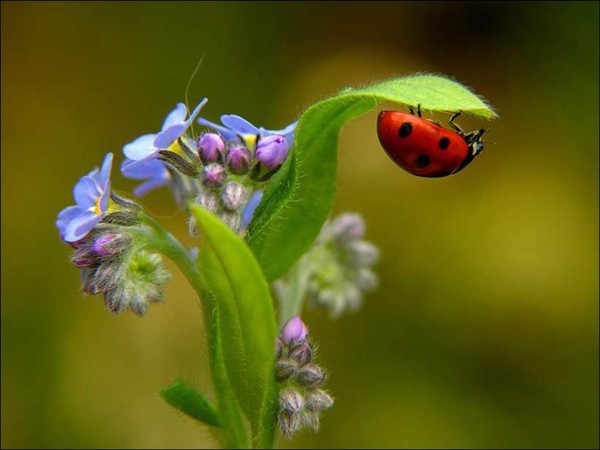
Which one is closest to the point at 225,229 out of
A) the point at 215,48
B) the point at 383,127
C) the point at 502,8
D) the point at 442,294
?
the point at 383,127

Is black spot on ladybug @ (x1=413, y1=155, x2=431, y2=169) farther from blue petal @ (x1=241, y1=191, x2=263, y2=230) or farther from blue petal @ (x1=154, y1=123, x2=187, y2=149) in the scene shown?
blue petal @ (x1=154, y1=123, x2=187, y2=149)

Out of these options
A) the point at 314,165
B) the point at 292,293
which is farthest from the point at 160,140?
the point at 292,293

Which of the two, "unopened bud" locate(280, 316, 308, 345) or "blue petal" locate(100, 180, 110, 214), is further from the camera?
"unopened bud" locate(280, 316, 308, 345)

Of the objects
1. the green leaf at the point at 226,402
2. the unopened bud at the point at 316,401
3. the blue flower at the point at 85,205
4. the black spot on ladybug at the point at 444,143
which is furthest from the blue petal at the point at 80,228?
the black spot on ladybug at the point at 444,143

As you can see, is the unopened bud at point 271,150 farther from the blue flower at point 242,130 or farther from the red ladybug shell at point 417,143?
the red ladybug shell at point 417,143

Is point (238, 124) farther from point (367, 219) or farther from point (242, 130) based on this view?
point (367, 219)

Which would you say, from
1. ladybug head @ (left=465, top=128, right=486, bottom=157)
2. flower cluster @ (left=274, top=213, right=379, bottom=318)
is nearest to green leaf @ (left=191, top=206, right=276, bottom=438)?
ladybug head @ (left=465, top=128, right=486, bottom=157)
